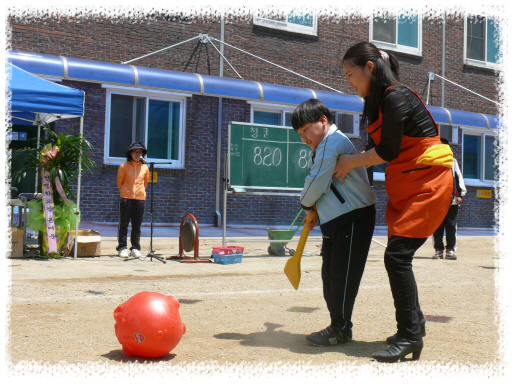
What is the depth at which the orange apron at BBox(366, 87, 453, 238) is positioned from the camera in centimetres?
304

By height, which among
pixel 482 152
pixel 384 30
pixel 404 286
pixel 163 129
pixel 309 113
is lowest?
pixel 404 286

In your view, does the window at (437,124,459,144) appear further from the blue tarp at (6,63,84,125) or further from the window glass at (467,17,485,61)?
the blue tarp at (6,63,84,125)

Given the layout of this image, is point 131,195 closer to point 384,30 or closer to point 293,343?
point 293,343

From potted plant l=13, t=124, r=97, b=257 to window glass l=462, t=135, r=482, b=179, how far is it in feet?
45.2

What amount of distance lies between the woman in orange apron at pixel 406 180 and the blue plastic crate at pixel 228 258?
5.20 meters

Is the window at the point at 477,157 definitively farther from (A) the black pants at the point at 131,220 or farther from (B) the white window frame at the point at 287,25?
(A) the black pants at the point at 131,220

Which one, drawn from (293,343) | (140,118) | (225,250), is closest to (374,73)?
(293,343)

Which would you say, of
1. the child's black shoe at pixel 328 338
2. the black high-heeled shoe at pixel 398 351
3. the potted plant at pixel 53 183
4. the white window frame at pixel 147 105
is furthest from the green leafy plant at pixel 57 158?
the black high-heeled shoe at pixel 398 351

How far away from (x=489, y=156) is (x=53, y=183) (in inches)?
603

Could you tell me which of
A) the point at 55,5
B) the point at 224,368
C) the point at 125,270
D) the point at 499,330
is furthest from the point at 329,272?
the point at 55,5

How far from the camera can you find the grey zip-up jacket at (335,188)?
3391mm

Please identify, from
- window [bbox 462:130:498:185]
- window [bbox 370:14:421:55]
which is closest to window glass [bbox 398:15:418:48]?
window [bbox 370:14:421:55]

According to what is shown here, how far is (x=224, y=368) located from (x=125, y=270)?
446 centimetres

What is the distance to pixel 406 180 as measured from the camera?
123 inches
